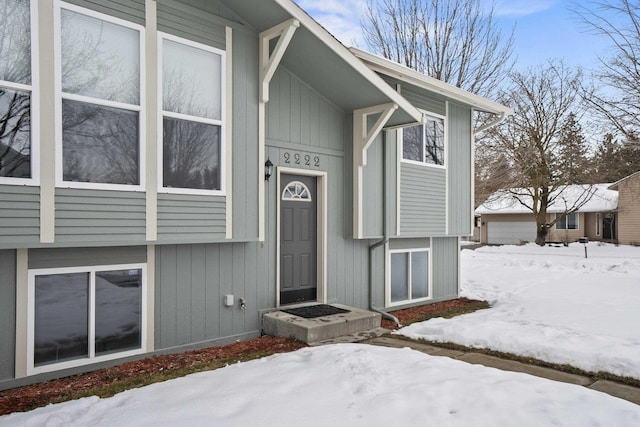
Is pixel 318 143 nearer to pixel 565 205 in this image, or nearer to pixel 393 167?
pixel 393 167

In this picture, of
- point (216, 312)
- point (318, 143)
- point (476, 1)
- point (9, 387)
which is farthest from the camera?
point (476, 1)

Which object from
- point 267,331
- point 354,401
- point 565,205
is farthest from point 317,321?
point 565,205

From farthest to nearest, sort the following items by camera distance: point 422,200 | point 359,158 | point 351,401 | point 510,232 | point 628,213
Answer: point 510,232 → point 628,213 → point 422,200 → point 359,158 → point 351,401

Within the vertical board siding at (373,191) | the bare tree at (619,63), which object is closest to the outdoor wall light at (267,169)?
the vertical board siding at (373,191)

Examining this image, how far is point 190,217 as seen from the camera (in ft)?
17.0

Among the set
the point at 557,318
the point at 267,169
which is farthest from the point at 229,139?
the point at 557,318

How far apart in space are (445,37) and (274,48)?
13.5m

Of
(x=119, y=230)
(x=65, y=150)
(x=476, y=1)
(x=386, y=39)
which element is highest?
(x=476, y=1)

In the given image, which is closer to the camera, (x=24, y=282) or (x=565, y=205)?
(x=24, y=282)

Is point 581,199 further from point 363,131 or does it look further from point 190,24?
point 190,24

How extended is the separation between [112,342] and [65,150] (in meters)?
2.15

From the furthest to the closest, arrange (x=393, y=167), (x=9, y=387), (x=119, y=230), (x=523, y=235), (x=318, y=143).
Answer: (x=523, y=235)
(x=393, y=167)
(x=318, y=143)
(x=119, y=230)
(x=9, y=387)

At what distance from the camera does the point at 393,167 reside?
8.09 metres

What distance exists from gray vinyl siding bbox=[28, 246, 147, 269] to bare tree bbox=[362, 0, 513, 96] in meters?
14.9
